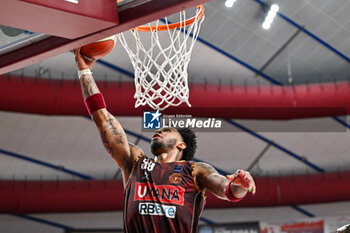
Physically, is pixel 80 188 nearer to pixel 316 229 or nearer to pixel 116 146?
pixel 316 229

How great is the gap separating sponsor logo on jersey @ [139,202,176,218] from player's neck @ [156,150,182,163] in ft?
1.87

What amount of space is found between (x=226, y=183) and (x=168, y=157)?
31.5 inches

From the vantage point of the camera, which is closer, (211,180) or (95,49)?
(211,180)

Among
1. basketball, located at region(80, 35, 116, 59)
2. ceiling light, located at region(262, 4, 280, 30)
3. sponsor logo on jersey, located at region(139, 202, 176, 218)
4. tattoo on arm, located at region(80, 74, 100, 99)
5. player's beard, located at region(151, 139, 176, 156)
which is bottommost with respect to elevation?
sponsor logo on jersey, located at region(139, 202, 176, 218)

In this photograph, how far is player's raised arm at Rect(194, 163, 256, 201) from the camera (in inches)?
141

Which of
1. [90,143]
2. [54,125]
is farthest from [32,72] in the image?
[90,143]

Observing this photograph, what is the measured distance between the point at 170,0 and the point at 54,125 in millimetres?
10598

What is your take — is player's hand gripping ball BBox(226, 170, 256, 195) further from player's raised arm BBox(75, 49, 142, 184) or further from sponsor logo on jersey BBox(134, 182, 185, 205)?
player's raised arm BBox(75, 49, 142, 184)

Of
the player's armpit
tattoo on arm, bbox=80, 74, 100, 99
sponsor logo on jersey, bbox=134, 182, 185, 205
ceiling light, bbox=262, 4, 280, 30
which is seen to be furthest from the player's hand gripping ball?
ceiling light, bbox=262, 4, 280, 30

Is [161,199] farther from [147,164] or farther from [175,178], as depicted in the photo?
[147,164]

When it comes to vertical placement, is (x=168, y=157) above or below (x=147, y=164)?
above

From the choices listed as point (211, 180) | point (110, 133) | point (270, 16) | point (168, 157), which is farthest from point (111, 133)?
point (270, 16)

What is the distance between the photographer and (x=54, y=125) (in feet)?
45.7

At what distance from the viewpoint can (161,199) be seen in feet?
13.7
